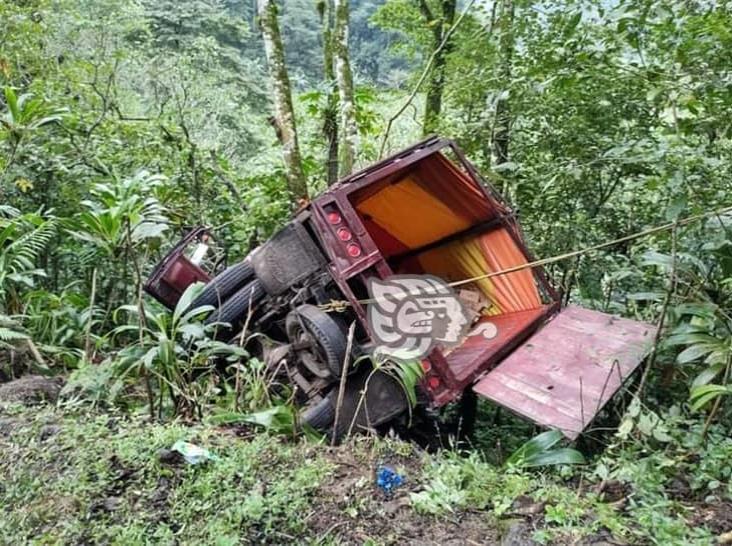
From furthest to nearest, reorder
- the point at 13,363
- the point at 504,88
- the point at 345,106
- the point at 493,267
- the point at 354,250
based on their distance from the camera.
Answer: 1. the point at 345,106
2. the point at 504,88
3. the point at 493,267
4. the point at 13,363
5. the point at 354,250

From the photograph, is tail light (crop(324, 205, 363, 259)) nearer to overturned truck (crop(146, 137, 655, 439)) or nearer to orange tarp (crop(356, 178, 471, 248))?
overturned truck (crop(146, 137, 655, 439))

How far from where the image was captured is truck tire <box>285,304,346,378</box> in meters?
2.98

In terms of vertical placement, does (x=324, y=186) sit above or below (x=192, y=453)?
above

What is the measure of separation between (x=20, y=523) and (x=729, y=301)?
3254 millimetres

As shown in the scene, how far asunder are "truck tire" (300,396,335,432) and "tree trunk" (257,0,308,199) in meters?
2.76

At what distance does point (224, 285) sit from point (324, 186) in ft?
10.1

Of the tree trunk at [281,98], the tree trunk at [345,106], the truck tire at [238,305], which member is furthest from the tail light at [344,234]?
the tree trunk at [345,106]

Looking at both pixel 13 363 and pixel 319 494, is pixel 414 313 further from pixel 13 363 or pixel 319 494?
pixel 13 363

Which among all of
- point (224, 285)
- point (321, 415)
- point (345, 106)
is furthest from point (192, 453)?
point (345, 106)

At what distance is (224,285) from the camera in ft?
11.7

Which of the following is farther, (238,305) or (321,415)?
(238,305)

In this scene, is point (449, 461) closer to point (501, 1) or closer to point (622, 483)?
point (622, 483)

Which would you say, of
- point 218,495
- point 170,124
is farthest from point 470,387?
point 170,124

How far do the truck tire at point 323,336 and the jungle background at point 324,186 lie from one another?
1.37ft
